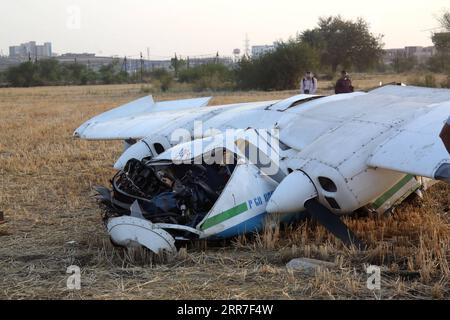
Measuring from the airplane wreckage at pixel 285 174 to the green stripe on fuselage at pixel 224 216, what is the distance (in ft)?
0.03

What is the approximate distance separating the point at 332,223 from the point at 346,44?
56.4m

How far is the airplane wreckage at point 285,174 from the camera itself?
615 centimetres

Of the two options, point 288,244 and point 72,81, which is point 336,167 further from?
point 72,81

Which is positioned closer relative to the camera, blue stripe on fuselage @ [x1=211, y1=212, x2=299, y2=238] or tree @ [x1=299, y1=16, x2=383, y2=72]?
blue stripe on fuselage @ [x1=211, y1=212, x2=299, y2=238]

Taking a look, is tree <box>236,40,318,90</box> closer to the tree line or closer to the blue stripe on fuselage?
the tree line

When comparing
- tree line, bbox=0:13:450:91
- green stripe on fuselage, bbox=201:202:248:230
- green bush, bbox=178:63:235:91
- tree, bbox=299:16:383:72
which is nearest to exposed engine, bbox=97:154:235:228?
green stripe on fuselage, bbox=201:202:248:230

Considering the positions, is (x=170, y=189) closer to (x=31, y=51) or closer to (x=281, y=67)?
(x=281, y=67)

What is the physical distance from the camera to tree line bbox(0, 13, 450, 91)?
1841 inches

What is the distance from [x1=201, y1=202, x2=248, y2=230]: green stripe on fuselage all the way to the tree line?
1429 inches

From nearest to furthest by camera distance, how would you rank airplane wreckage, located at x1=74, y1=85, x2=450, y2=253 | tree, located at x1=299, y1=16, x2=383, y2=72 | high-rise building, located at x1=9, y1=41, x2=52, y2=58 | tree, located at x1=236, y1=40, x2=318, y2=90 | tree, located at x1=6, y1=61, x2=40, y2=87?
airplane wreckage, located at x1=74, y1=85, x2=450, y2=253 → tree, located at x1=236, y1=40, x2=318, y2=90 → tree, located at x1=299, y1=16, x2=383, y2=72 → tree, located at x1=6, y1=61, x2=40, y2=87 → high-rise building, located at x1=9, y1=41, x2=52, y2=58

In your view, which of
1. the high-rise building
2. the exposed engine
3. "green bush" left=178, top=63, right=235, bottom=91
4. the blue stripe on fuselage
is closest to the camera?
the blue stripe on fuselage

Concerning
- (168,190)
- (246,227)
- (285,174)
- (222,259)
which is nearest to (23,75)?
(168,190)

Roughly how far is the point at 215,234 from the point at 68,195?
13.3 feet
